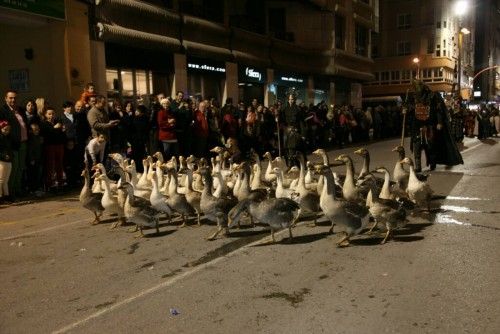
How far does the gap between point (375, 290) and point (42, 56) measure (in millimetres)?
14013

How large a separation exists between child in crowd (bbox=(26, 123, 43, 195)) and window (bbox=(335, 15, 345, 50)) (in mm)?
27761

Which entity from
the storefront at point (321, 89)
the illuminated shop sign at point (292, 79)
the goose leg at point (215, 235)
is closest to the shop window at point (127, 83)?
the goose leg at point (215, 235)

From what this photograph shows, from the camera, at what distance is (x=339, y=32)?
3706 cm

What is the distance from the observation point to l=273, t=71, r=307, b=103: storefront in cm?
2998

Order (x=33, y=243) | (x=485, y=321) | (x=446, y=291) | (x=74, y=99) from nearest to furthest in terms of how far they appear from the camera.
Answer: (x=485, y=321) → (x=446, y=291) → (x=33, y=243) → (x=74, y=99)

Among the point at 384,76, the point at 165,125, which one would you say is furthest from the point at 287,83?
the point at 384,76

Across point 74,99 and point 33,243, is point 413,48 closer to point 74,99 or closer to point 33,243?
point 74,99

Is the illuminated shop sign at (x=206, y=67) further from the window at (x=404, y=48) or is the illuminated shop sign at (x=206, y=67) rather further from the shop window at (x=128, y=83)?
the window at (x=404, y=48)

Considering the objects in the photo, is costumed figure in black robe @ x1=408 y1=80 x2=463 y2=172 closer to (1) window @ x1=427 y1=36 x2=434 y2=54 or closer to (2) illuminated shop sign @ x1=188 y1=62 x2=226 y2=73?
(2) illuminated shop sign @ x1=188 y1=62 x2=226 y2=73

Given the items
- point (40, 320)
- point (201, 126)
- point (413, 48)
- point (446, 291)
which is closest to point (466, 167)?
point (201, 126)

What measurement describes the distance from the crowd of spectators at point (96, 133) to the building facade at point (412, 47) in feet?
171

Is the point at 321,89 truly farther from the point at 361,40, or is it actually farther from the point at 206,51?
the point at 206,51

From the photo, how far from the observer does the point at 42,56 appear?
16.1m

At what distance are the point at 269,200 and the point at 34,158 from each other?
21.1 ft
